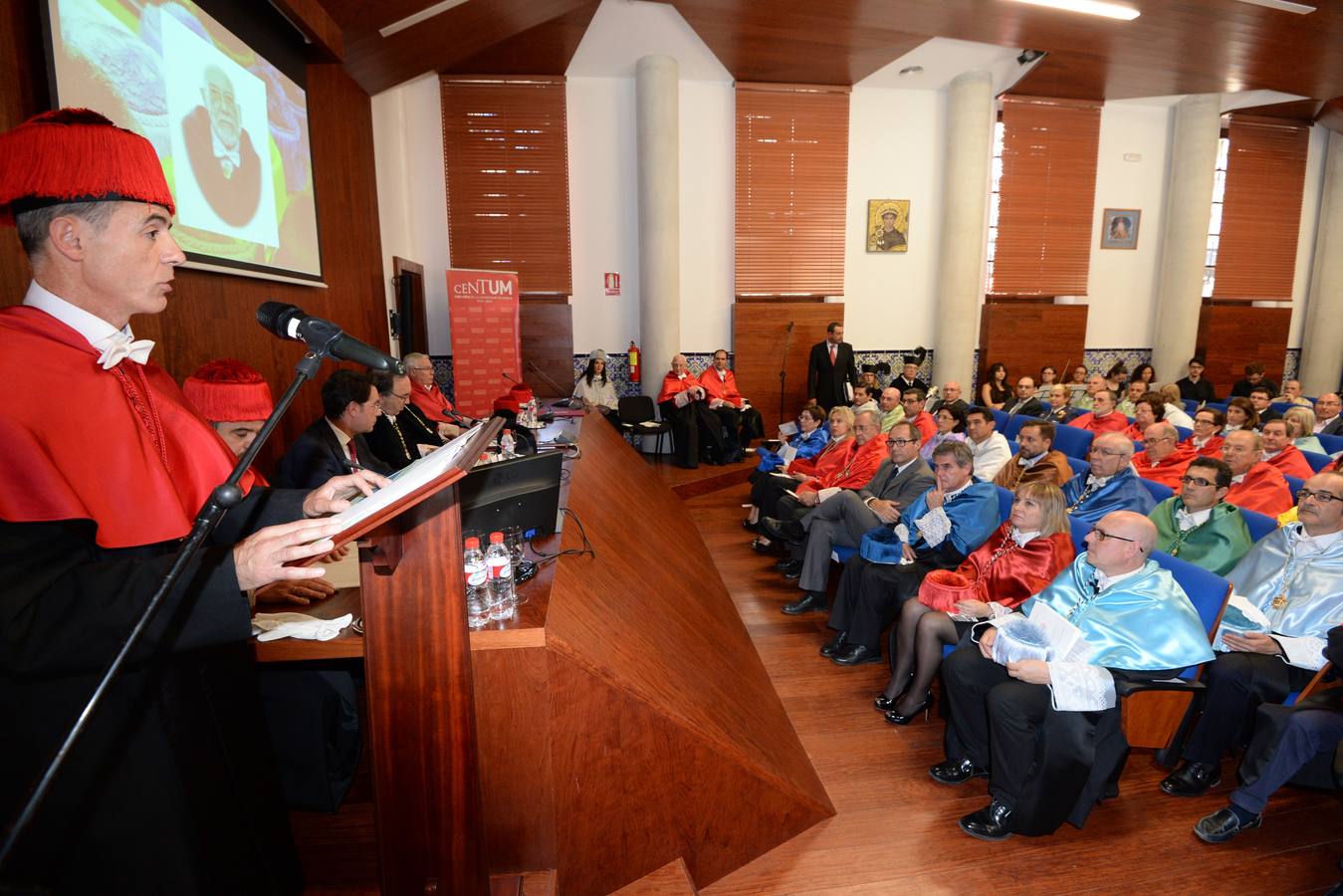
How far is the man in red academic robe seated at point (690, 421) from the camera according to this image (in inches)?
290

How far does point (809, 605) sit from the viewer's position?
4000mm

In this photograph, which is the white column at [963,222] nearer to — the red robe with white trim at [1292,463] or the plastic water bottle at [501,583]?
the red robe with white trim at [1292,463]

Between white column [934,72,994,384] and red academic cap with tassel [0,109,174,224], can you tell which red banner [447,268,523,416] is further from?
red academic cap with tassel [0,109,174,224]

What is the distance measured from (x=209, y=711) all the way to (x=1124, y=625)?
2.63m

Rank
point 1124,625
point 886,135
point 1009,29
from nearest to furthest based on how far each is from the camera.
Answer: point 1124,625, point 1009,29, point 886,135

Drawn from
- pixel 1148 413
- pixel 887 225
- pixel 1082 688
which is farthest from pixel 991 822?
pixel 887 225

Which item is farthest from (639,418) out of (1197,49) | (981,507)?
(1197,49)

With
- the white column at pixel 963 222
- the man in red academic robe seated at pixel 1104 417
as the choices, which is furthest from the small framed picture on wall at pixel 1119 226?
the man in red academic robe seated at pixel 1104 417

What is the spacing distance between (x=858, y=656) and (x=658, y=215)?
6.01 m

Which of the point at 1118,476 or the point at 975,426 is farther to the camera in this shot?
the point at 975,426

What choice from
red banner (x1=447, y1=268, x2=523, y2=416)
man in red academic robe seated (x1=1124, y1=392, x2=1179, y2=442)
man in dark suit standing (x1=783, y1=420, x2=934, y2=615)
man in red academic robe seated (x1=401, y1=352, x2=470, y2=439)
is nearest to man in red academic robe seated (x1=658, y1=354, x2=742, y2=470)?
red banner (x1=447, y1=268, x2=523, y2=416)

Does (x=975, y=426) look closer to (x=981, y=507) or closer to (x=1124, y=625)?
(x=981, y=507)

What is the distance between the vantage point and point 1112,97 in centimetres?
888

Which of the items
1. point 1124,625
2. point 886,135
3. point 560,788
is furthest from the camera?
point 886,135
